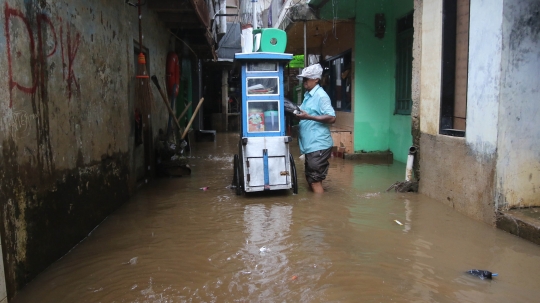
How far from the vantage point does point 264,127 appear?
6082 mm

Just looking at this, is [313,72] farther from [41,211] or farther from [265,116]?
[41,211]

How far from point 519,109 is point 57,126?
4.45 m

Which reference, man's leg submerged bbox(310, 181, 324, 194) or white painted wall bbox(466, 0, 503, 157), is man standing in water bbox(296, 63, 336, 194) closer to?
man's leg submerged bbox(310, 181, 324, 194)

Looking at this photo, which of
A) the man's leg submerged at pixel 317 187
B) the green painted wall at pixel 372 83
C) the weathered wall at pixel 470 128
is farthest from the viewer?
the green painted wall at pixel 372 83

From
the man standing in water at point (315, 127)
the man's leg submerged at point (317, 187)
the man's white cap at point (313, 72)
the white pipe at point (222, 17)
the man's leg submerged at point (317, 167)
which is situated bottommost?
the man's leg submerged at point (317, 187)

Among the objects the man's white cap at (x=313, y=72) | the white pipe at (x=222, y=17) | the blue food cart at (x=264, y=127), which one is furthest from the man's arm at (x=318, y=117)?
the white pipe at (x=222, y=17)

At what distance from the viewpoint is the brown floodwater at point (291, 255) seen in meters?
3.04

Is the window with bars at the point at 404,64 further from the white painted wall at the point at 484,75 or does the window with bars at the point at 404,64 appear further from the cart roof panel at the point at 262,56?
the white painted wall at the point at 484,75

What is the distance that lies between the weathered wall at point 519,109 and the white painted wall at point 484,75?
0.08 meters

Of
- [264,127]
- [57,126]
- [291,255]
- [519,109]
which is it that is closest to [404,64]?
[264,127]

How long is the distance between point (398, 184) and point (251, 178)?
2265 millimetres

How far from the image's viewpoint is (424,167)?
5.98 metres

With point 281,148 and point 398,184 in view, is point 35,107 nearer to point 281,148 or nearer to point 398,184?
point 281,148

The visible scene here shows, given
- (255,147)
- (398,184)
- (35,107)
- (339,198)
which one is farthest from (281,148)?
(35,107)
